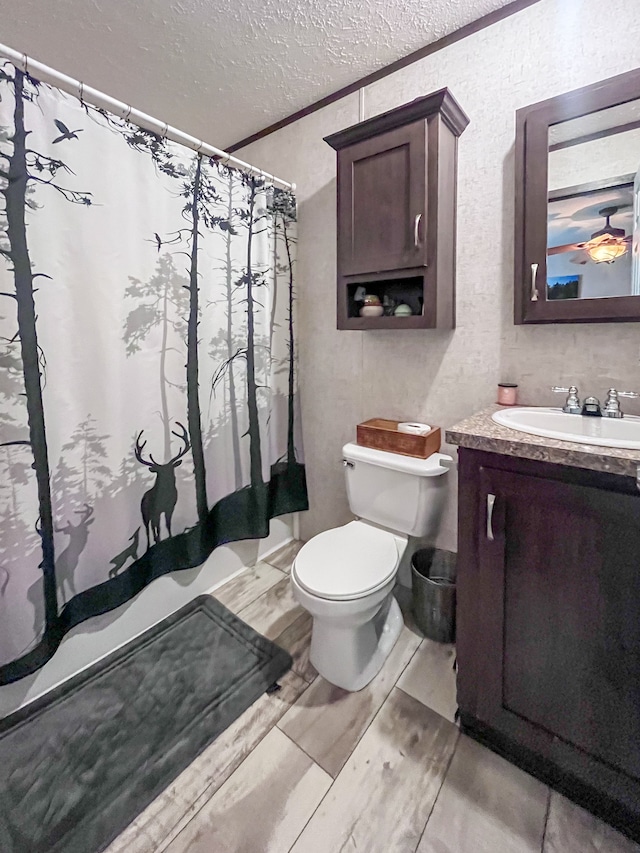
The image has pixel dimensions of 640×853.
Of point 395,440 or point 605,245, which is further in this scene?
point 395,440

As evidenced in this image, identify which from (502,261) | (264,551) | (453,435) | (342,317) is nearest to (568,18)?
(502,261)

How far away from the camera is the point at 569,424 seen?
124 cm

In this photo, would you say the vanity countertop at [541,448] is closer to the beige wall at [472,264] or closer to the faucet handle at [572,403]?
the faucet handle at [572,403]

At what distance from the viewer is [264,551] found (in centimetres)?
220

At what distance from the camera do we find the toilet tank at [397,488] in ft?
4.99

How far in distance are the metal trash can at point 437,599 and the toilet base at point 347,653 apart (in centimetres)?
23

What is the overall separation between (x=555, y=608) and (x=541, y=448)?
40 centimetres

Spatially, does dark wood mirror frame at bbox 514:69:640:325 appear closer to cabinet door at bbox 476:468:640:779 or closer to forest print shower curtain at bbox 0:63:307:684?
cabinet door at bbox 476:468:640:779

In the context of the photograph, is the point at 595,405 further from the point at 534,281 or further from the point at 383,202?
the point at 383,202

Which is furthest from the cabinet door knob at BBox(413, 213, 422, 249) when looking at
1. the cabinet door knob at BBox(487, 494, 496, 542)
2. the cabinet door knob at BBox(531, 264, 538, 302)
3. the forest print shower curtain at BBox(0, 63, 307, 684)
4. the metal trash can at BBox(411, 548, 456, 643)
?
the metal trash can at BBox(411, 548, 456, 643)

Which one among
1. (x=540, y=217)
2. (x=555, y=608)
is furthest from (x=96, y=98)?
(x=555, y=608)

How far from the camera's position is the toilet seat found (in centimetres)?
129

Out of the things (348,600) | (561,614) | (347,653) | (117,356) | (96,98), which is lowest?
(347,653)

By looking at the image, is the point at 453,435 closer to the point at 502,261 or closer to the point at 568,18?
the point at 502,261
